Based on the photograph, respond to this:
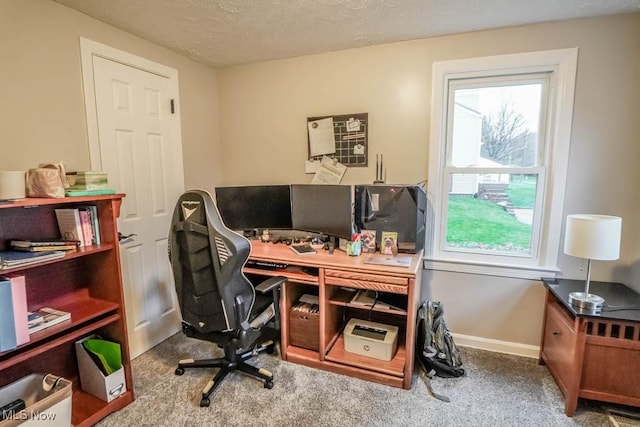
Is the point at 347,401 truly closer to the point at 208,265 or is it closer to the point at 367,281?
the point at 367,281

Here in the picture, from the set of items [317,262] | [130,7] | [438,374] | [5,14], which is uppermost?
[130,7]

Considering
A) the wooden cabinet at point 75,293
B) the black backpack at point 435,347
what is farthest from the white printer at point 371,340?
the wooden cabinet at point 75,293

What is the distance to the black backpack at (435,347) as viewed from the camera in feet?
6.82

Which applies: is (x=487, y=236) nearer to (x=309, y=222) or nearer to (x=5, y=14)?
(x=309, y=222)

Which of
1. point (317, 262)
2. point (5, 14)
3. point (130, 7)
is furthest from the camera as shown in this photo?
point (317, 262)

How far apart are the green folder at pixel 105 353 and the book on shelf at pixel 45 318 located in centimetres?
29

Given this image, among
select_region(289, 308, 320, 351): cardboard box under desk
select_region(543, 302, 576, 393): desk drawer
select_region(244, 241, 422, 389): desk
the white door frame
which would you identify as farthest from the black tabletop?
the white door frame

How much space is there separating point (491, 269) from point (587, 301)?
2.04 feet

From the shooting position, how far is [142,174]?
234 cm

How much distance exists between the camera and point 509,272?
228 cm

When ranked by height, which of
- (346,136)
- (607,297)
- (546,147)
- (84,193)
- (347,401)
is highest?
(346,136)

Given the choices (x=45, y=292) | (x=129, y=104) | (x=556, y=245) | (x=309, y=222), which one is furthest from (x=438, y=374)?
(x=129, y=104)

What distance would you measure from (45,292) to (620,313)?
121 inches

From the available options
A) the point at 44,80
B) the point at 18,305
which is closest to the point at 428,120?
the point at 44,80
